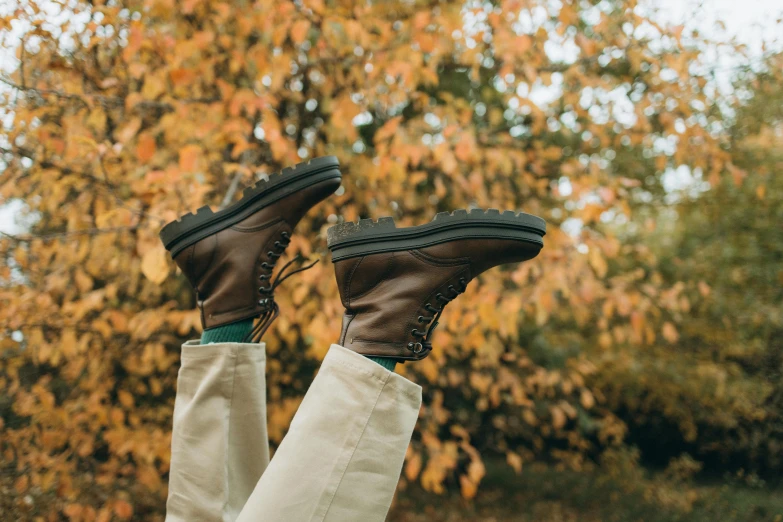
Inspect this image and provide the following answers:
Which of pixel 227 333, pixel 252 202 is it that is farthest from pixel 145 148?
pixel 227 333

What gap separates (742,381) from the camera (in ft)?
17.7

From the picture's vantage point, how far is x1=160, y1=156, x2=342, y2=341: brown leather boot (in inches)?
54.7

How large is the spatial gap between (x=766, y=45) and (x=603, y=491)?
4819 millimetres

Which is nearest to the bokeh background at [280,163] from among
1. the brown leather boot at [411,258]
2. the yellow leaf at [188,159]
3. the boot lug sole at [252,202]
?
the yellow leaf at [188,159]

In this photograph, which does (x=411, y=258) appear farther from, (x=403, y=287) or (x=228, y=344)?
(x=228, y=344)

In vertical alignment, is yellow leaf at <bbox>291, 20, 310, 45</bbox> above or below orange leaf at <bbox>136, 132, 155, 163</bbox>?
above

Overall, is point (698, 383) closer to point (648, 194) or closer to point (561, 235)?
point (648, 194)

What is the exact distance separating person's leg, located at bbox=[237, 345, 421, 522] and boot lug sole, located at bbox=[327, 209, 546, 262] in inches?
7.9

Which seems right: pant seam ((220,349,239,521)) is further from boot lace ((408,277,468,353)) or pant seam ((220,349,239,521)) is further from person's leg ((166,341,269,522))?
boot lace ((408,277,468,353))

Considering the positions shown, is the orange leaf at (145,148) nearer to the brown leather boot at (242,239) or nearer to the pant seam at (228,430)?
the brown leather boot at (242,239)

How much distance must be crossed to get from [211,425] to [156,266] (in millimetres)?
660

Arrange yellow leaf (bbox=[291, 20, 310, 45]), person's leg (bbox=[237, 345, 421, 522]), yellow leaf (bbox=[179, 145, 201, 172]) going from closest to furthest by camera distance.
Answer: person's leg (bbox=[237, 345, 421, 522]) < yellow leaf (bbox=[179, 145, 201, 172]) < yellow leaf (bbox=[291, 20, 310, 45])

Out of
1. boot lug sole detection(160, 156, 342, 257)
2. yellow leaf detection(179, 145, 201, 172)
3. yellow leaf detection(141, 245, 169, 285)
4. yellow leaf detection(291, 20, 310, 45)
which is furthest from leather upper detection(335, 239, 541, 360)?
yellow leaf detection(291, 20, 310, 45)

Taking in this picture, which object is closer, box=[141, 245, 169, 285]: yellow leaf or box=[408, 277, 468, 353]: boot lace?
box=[408, 277, 468, 353]: boot lace
